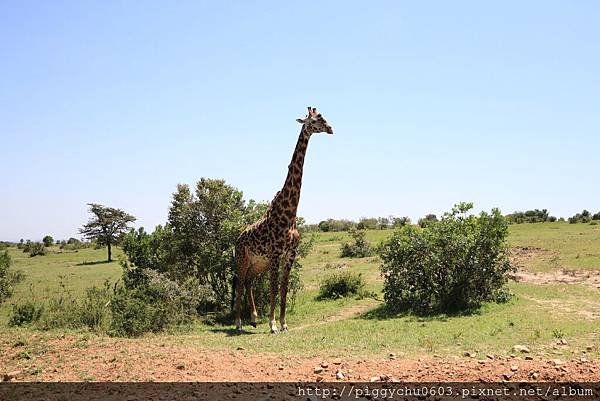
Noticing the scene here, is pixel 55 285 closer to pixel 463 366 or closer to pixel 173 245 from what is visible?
A: pixel 173 245

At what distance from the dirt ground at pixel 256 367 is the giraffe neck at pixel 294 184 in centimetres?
467

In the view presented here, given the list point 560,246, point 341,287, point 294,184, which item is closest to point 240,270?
point 294,184

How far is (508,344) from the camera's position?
29.9ft

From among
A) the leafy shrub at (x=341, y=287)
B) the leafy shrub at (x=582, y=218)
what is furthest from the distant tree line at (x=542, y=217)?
the leafy shrub at (x=341, y=287)

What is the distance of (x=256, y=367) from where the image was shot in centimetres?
754

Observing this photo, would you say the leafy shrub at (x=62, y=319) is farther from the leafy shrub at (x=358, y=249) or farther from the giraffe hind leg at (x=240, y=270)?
the leafy shrub at (x=358, y=249)

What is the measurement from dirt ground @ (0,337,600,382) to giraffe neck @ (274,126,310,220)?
4669 millimetres

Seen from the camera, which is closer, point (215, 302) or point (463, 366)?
point (463, 366)

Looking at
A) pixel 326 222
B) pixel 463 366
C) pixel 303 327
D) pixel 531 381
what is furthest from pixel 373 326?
pixel 326 222

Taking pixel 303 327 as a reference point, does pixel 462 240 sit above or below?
above

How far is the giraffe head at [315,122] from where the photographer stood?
12.4 m

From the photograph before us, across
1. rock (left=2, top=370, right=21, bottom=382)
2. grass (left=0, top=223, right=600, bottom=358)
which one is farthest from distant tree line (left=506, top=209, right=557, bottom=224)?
rock (left=2, top=370, right=21, bottom=382)

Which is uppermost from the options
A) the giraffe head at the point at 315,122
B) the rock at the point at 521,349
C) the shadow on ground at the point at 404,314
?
the giraffe head at the point at 315,122

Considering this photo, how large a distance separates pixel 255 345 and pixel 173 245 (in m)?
6.44
